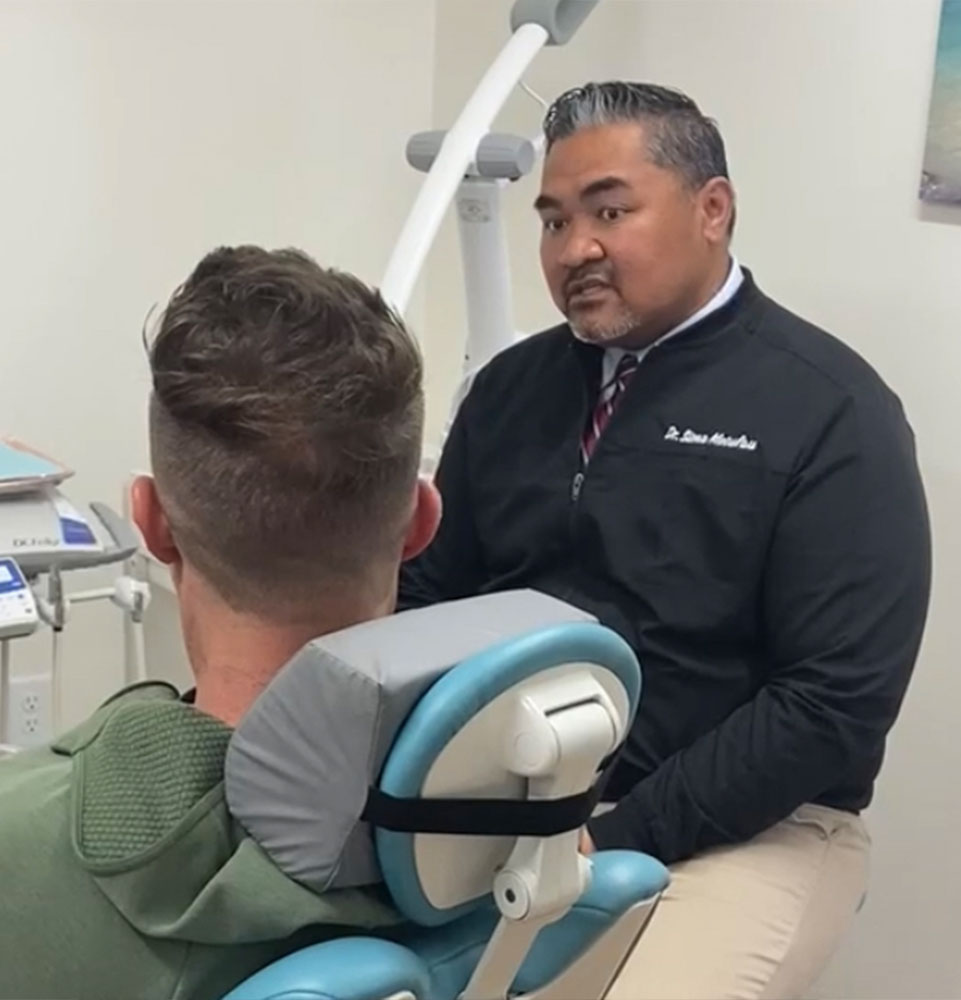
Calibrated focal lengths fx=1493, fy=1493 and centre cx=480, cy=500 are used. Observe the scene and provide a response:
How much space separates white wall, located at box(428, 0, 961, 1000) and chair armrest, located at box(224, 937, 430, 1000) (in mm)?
1481

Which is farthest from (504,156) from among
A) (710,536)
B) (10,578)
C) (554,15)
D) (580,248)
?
(10,578)

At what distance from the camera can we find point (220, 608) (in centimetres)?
100

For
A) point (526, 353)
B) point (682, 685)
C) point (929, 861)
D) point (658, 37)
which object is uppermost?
point (658, 37)

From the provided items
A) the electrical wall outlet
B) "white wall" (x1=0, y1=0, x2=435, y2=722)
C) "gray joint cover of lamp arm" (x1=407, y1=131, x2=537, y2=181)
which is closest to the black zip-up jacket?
"gray joint cover of lamp arm" (x1=407, y1=131, x2=537, y2=181)

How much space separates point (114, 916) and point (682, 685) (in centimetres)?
100

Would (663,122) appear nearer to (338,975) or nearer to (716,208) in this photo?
(716,208)

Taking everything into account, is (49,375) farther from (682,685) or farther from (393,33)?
(682,685)

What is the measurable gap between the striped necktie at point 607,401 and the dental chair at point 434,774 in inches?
36.8

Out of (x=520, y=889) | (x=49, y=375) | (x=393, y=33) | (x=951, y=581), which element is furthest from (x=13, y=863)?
(x=393, y=33)

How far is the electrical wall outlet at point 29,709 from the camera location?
2799 mm

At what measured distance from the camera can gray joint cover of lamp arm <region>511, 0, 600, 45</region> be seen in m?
2.23

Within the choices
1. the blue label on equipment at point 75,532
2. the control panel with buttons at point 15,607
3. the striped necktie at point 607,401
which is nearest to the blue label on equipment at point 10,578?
the control panel with buttons at point 15,607

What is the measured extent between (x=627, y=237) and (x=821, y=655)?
55 centimetres

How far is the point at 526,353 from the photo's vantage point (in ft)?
6.63
